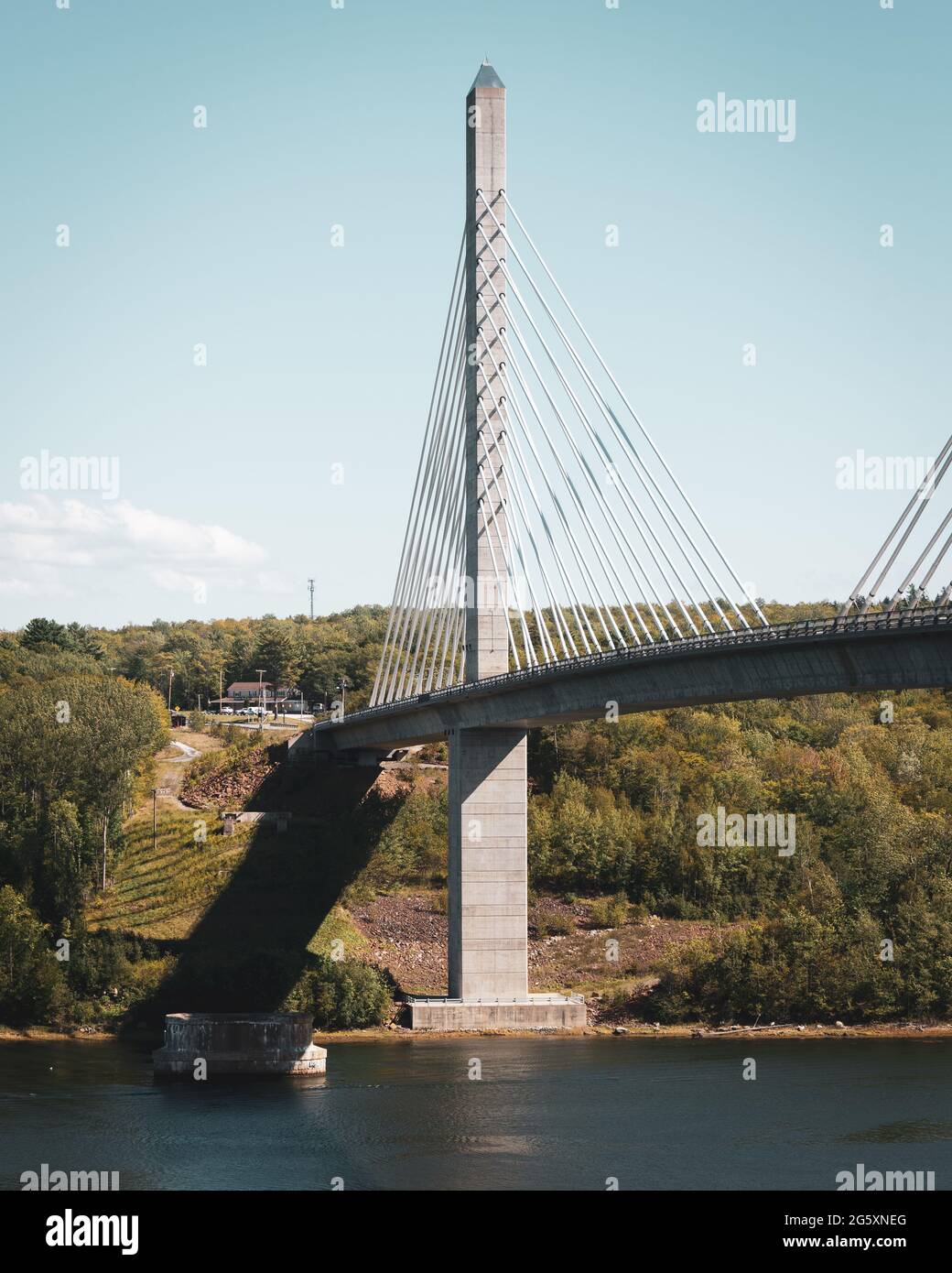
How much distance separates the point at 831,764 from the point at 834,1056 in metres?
29.8

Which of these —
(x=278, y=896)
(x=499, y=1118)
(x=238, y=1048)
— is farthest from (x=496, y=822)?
(x=499, y=1118)

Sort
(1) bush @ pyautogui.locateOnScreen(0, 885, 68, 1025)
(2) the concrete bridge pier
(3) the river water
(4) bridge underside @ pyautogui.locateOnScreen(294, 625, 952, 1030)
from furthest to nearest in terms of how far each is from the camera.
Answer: (1) bush @ pyautogui.locateOnScreen(0, 885, 68, 1025)
(2) the concrete bridge pier
(4) bridge underside @ pyautogui.locateOnScreen(294, 625, 952, 1030)
(3) the river water

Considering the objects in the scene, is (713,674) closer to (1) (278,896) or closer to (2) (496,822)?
(2) (496,822)

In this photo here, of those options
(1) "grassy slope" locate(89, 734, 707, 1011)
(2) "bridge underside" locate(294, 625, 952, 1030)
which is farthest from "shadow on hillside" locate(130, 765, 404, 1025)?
(2) "bridge underside" locate(294, 625, 952, 1030)

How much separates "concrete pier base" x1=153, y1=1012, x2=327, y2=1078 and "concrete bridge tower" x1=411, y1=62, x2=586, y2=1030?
28.9 feet

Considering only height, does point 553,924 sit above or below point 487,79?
below

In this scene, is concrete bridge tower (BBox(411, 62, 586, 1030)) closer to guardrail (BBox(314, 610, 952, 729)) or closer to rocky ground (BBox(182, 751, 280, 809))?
guardrail (BBox(314, 610, 952, 729))

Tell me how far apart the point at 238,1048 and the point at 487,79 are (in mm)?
36814

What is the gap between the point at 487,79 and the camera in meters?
66.6

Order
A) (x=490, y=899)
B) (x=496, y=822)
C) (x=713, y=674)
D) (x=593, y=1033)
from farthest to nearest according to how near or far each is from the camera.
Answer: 1. (x=496, y=822)
2. (x=490, y=899)
3. (x=593, y=1033)
4. (x=713, y=674)

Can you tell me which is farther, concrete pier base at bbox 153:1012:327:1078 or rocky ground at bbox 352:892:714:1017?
rocky ground at bbox 352:892:714:1017

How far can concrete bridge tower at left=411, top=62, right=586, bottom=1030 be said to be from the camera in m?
64.6
